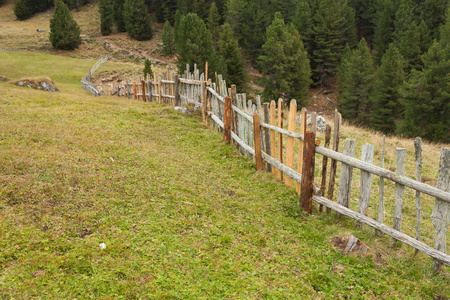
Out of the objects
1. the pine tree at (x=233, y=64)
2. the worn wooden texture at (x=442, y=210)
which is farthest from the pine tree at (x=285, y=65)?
the worn wooden texture at (x=442, y=210)

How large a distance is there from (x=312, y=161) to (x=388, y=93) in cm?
3250

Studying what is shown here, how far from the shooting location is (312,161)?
5.79m

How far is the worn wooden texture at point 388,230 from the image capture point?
425 centimetres

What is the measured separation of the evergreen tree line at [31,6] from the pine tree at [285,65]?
53583mm

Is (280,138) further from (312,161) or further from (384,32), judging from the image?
(384,32)

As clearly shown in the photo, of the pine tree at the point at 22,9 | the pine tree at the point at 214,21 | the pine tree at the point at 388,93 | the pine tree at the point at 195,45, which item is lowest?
the pine tree at the point at 388,93

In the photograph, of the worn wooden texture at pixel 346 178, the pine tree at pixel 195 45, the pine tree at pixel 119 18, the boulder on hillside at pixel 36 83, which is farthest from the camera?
the pine tree at pixel 119 18

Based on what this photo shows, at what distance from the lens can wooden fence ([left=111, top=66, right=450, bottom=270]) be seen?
430 centimetres

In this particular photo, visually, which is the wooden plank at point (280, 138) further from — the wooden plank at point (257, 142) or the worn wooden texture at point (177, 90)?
the worn wooden texture at point (177, 90)

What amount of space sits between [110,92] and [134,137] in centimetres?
1615

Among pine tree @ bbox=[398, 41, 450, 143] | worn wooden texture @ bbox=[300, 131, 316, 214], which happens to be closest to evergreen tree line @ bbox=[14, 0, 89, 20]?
pine tree @ bbox=[398, 41, 450, 143]

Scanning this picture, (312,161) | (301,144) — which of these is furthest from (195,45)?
(312,161)

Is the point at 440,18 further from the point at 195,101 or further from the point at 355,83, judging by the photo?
the point at 195,101

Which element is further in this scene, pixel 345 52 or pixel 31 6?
pixel 31 6
